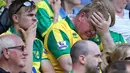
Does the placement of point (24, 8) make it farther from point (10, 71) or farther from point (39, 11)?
point (10, 71)

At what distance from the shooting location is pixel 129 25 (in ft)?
26.1

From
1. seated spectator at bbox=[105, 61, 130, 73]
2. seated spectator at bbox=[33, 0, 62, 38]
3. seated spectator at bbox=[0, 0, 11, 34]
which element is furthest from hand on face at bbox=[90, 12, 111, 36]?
seated spectator at bbox=[105, 61, 130, 73]

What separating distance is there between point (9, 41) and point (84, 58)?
87cm

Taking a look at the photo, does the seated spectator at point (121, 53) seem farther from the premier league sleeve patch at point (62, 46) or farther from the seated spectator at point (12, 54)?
the seated spectator at point (12, 54)

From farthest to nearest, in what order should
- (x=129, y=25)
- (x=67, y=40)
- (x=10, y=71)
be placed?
(x=129, y=25)
(x=67, y=40)
(x=10, y=71)

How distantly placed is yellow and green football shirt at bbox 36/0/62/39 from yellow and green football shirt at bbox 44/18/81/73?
27cm

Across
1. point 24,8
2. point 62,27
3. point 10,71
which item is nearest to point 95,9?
point 62,27

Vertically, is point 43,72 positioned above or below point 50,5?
below

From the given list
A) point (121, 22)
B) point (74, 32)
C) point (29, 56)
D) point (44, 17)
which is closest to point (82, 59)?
point (29, 56)

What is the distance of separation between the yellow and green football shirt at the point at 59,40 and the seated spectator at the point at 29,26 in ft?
0.28

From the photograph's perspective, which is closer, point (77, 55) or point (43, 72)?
point (77, 55)

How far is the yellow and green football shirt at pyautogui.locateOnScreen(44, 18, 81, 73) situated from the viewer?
6.62m

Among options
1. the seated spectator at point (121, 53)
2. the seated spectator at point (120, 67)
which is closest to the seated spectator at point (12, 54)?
the seated spectator at point (121, 53)

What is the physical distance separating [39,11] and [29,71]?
1207 mm
